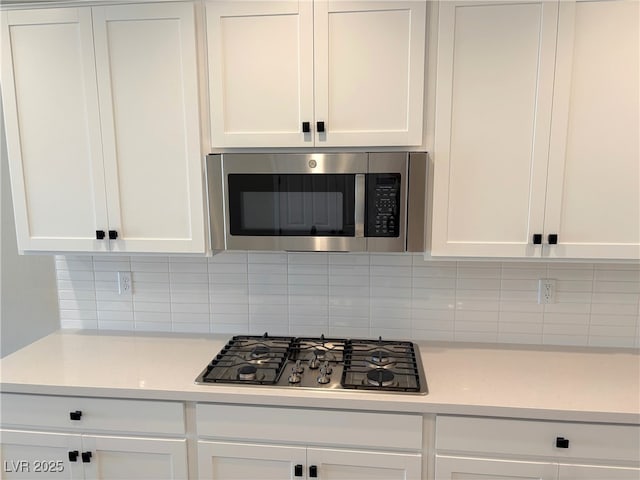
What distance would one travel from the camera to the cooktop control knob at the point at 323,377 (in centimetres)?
158

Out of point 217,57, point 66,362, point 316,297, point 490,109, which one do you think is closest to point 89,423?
point 66,362

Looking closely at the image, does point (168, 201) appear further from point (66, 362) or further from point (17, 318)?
point (17, 318)

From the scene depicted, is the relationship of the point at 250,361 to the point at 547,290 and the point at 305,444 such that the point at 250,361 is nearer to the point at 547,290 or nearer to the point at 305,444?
the point at 305,444

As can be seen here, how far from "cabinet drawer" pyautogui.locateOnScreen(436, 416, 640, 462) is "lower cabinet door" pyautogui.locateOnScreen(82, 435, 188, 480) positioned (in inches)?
37.0

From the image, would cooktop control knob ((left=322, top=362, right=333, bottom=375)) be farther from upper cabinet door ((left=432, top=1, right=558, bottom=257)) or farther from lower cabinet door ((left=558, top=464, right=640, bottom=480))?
lower cabinet door ((left=558, top=464, right=640, bottom=480))

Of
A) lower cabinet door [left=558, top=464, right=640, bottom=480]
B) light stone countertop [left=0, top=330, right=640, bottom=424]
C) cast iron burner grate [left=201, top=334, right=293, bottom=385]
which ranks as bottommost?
lower cabinet door [left=558, top=464, right=640, bottom=480]

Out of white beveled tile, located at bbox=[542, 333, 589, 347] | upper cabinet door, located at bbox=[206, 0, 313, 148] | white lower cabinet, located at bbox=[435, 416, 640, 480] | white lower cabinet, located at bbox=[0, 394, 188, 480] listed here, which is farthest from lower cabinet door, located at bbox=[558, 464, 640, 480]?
upper cabinet door, located at bbox=[206, 0, 313, 148]

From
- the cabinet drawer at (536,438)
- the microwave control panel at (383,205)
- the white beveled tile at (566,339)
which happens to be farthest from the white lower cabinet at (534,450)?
the microwave control panel at (383,205)

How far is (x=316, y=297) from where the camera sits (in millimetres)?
2062

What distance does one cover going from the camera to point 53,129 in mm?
1745

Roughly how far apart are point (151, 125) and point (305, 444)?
130 centimetres

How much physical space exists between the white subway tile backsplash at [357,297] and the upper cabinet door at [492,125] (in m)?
0.34

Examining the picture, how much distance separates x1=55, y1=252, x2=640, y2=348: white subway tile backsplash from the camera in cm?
192

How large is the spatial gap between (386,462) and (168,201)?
1247 mm
